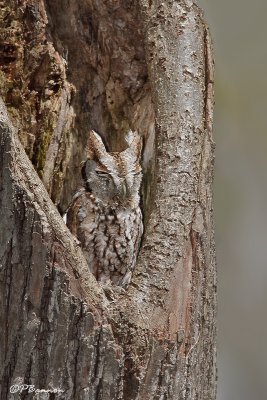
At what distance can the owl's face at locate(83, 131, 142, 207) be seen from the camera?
3.67 metres

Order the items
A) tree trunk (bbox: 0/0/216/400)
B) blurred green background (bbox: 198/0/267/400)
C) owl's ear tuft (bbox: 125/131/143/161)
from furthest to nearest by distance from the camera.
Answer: blurred green background (bbox: 198/0/267/400) → owl's ear tuft (bbox: 125/131/143/161) → tree trunk (bbox: 0/0/216/400)

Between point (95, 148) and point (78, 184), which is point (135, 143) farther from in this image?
point (78, 184)

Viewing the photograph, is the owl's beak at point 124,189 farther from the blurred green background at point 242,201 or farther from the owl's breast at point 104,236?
the blurred green background at point 242,201

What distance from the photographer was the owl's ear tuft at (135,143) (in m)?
3.66

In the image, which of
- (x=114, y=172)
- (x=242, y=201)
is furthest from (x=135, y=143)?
(x=242, y=201)

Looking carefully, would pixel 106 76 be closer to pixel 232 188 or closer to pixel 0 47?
pixel 0 47

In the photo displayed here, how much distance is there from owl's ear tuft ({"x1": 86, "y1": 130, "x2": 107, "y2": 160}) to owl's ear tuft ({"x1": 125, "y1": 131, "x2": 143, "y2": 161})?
0.11 m

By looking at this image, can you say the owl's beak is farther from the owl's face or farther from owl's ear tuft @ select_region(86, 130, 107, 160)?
owl's ear tuft @ select_region(86, 130, 107, 160)

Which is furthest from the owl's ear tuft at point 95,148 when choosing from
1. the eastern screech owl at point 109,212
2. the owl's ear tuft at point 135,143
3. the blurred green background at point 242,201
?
the blurred green background at point 242,201

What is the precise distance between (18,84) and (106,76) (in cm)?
44

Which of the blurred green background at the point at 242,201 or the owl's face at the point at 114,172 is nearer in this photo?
the owl's face at the point at 114,172

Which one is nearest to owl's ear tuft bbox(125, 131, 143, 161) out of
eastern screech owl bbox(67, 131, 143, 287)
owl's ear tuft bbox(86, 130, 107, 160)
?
eastern screech owl bbox(67, 131, 143, 287)

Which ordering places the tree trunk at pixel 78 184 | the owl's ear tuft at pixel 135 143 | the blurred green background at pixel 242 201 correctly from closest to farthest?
the tree trunk at pixel 78 184 → the owl's ear tuft at pixel 135 143 → the blurred green background at pixel 242 201

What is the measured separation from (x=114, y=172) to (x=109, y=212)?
166 mm
